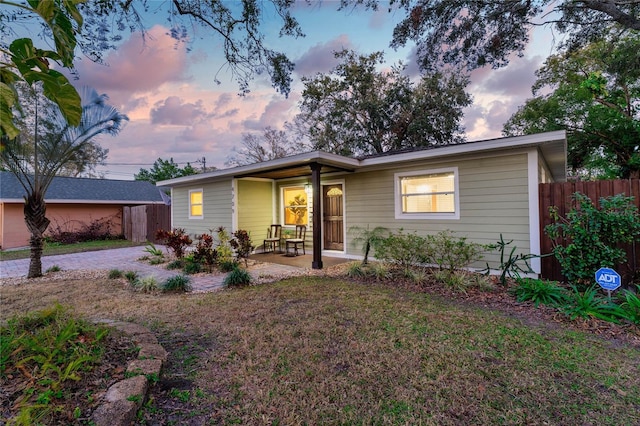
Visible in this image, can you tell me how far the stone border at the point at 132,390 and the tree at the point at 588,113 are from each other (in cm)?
1574

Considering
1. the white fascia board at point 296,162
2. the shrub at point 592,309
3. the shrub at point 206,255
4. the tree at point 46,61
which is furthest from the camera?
the shrub at point 206,255

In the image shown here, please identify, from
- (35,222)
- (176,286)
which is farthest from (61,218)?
(176,286)

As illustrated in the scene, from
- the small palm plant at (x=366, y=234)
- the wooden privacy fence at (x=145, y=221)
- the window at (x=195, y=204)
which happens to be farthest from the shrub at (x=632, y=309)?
the wooden privacy fence at (x=145, y=221)

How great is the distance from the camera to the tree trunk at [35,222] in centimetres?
588

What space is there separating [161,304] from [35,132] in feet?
14.5

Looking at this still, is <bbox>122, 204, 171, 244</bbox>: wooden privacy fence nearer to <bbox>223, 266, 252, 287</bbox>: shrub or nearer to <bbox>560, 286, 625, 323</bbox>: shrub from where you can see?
<bbox>223, 266, 252, 287</bbox>: shrub

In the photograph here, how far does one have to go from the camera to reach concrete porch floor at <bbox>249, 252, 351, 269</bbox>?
23.5 ft

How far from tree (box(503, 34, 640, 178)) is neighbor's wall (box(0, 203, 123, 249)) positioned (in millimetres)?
21644

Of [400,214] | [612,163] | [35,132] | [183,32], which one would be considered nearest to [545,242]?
[400,214]

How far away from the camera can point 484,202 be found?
18.8ft

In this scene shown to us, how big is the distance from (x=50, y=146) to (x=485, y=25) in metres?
9.75

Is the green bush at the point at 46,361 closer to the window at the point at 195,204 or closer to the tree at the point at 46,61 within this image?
the tree at the point at 46,61

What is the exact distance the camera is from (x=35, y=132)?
5.60 meters

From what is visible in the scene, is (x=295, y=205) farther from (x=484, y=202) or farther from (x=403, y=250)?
(x=484, y=202)
